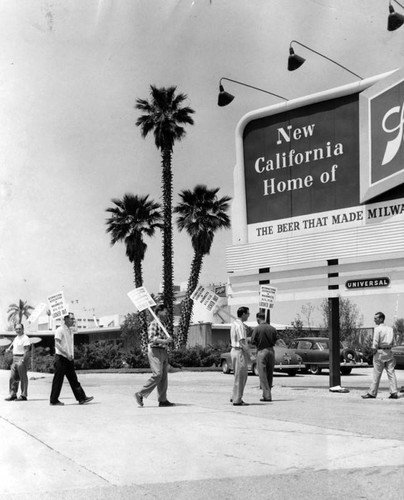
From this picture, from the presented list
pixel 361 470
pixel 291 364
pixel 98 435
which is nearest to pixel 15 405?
pixel 98 435

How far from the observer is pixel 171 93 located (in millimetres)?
39531

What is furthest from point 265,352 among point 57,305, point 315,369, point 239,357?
point 315,369

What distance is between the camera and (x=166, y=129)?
38.7m

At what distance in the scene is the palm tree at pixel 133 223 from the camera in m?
41.3

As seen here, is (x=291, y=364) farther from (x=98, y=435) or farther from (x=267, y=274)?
(x=98, y=435)

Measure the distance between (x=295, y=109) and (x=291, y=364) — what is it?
1180 centimetres

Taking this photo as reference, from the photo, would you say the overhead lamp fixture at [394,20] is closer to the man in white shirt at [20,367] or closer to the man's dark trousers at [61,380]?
the man's dark trousers at [61,380]

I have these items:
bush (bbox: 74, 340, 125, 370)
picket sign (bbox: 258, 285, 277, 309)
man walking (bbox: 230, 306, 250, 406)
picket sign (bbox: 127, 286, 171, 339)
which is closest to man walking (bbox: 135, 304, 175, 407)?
man walking (bbox: 230, 306, 250, 406)

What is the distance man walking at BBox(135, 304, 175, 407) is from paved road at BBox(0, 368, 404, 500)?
262mm

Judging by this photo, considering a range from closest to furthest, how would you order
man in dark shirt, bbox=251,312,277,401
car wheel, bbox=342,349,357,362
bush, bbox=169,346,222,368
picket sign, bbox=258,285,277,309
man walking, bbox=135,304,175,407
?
man walking, bbox=135,304,175,407 < man in dark shirt, bbox=251,312,277,401 < picket sign, bbox=258,285,277,309 < car wheel, bbox=342,349,357,362 < bush, bbox=169,346,222,368

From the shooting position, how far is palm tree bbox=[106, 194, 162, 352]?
1628 inches

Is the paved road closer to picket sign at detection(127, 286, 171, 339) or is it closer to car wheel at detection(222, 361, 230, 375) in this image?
picket sign at detection(127, 286, 171, 339)

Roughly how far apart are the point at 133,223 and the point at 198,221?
12.3 ft

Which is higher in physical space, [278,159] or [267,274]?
[278,159]
